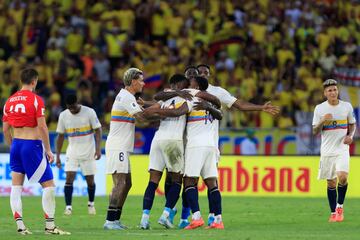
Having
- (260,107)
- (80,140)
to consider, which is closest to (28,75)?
(260,107)

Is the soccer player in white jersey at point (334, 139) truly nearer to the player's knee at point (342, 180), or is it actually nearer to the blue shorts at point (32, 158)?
the player's knee at point (342, 180)

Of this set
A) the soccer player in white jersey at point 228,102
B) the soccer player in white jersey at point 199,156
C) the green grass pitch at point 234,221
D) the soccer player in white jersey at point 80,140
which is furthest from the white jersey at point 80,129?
the soccer player in white jersey at point 199,156

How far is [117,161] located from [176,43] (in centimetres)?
1866

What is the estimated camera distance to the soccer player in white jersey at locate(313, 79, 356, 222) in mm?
21062

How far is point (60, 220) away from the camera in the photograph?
21391 mm

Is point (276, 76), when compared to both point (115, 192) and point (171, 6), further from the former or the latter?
point (115, 192)

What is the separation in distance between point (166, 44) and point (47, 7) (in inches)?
165

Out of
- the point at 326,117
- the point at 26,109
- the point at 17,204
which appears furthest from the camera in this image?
the point at 326,117

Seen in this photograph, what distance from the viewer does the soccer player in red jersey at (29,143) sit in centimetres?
1680

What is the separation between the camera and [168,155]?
18.6 meters

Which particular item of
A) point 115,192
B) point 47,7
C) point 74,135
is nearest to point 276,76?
point 47,7

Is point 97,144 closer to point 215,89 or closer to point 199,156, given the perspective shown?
point 215,89

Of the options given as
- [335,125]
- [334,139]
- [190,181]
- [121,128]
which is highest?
[335,125]

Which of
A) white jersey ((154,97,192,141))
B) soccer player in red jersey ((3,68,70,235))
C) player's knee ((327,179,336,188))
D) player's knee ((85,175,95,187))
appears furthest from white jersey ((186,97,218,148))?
player's knee ((85,175,95,187))
